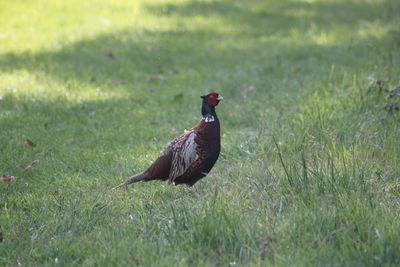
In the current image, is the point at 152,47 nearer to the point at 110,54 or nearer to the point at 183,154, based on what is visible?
the point at 110,54

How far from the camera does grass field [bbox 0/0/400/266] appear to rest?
3.67m

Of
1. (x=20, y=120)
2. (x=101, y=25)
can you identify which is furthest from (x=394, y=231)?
(x=101, y=25)

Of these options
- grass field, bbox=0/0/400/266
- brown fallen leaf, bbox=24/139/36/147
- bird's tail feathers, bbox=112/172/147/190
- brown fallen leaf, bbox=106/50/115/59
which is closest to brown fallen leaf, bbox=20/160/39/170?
grass field, bbox=0/0/400/266

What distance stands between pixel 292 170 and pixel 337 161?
0.62 meters

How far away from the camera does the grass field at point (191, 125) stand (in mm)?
3672

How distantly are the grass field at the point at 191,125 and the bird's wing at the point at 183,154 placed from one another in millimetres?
221

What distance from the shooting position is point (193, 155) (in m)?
4.75

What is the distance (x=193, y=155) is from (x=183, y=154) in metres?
0.10

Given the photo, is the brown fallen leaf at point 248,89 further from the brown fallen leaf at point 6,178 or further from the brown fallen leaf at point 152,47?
the brown fallen leaf at point 6,178

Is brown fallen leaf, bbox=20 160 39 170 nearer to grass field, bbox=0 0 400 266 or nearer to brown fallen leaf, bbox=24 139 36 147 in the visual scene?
grass field, bbox=0 0 400 266

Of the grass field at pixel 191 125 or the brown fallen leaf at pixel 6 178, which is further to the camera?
the brown fallen leaf at pixel 6 178

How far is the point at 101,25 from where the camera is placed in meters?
11.4

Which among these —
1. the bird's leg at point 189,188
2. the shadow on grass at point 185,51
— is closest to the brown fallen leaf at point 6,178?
the bird's leg at point 189,188

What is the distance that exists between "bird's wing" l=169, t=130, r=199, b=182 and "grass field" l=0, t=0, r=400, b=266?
221 mm
